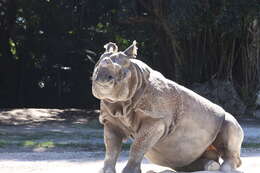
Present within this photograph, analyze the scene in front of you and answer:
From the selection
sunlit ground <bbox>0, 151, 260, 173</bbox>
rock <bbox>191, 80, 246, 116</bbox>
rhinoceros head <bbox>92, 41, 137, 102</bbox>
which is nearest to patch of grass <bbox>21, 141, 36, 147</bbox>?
sunlit ground <bbox>0, 151, 260, 173</bbox>

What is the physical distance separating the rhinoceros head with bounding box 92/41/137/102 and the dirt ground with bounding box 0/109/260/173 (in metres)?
1.95

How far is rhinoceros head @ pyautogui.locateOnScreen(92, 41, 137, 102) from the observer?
4953 mm

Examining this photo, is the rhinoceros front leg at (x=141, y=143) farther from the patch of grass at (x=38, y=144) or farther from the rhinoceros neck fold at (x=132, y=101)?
the patch of grass at (x=38, y=144)

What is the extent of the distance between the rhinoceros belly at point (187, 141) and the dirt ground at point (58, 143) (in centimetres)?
93

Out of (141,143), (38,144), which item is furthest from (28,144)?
(141,143)

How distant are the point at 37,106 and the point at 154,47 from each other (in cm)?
700

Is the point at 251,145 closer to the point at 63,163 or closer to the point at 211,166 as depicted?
the point at 63,163

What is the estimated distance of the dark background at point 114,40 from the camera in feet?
62.5

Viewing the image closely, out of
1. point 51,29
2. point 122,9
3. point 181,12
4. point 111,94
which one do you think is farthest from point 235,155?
point 51,29

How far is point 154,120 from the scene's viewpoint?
17.9ft

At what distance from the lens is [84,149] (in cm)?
1223

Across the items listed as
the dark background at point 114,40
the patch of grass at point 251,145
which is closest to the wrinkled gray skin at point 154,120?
the patch of grass at point 251,145

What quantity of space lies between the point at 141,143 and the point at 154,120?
27 cm

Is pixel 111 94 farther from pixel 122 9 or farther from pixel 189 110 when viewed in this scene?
pixel 122 9
